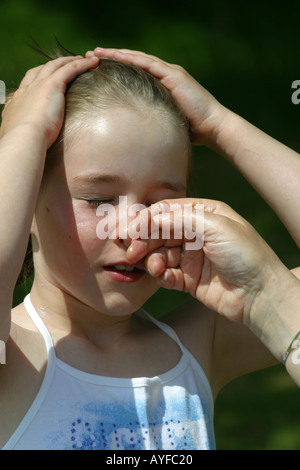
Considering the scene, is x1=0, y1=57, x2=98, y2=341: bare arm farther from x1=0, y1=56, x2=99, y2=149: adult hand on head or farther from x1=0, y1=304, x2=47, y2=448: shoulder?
x1=0, y1=304, x2=47, y2=448: shoulder

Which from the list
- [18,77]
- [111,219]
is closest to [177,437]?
[111,219]

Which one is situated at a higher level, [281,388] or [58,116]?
[58,116]

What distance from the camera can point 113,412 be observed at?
148 cm

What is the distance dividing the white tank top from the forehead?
14.8 inches

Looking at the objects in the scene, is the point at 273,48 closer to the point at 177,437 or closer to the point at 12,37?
the point at 12,37

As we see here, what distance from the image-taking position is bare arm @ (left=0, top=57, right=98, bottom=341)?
1.30 metres

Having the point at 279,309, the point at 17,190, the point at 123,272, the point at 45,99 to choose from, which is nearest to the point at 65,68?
the point at 45,99

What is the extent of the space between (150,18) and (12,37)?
0.55 meters

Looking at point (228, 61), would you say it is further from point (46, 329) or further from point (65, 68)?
point (46, 329)

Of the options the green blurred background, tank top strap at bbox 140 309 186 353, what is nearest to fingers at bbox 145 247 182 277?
tank top strap at bbox 140 309 186 353

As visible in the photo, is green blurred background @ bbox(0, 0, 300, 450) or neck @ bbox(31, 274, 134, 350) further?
green blurred background @ bbox(0, 0, 300, 450)

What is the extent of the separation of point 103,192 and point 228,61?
61.9 inches

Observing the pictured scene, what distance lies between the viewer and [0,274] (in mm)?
1273
